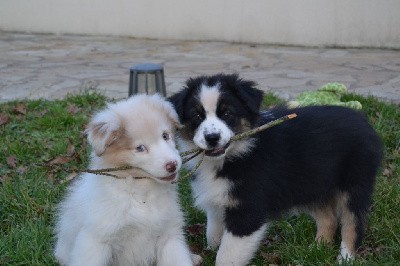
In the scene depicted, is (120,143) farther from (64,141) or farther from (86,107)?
(86,107)

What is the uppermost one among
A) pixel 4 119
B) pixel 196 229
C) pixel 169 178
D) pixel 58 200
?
pixel 169 178

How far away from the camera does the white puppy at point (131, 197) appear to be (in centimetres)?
325

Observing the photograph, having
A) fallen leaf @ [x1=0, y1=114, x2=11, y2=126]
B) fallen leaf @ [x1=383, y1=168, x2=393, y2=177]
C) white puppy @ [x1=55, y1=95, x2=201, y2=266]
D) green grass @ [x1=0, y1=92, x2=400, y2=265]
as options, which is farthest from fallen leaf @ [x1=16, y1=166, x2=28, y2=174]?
fallen leaf @ [x1=383, y1=168, x2=393, y2=177]

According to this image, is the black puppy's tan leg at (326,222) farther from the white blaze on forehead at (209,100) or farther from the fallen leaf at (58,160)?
the fallen leaf at (58,160)

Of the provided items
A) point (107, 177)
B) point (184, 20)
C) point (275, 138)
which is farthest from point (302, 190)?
point (184, 20)

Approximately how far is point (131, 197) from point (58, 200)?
1.40 metres

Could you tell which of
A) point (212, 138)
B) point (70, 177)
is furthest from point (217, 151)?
point (70, 177)

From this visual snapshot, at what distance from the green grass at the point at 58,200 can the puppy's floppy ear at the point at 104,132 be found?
3.31 feet

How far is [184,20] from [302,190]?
29.6 ft

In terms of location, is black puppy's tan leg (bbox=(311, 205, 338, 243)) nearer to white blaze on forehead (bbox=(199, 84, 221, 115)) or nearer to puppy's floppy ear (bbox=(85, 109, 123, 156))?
white blaze on forehead (bbox=(199, 84, 221, 115))

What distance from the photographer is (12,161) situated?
17.7 ft

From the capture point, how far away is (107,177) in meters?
3.40

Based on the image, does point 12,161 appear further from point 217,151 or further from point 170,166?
point 170,166

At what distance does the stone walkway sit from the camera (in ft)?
26.4
